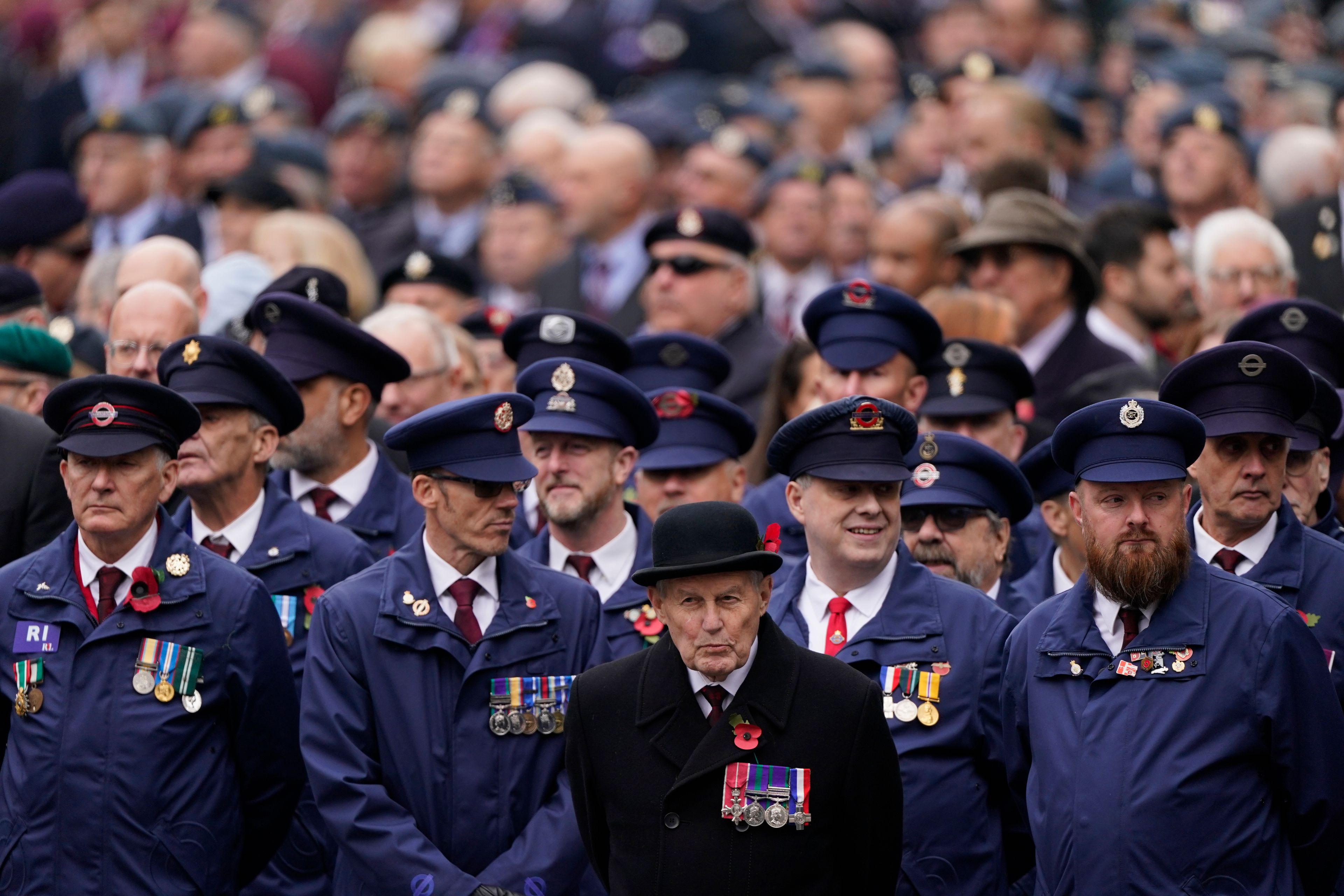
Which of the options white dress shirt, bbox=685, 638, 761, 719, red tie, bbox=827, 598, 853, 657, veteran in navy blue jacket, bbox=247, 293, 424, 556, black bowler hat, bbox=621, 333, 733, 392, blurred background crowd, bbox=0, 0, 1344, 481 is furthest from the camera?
blurred background crowd, bbox=0, 0, 1344, 481

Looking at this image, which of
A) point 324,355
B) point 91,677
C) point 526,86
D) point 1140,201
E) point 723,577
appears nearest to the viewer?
point 723,577

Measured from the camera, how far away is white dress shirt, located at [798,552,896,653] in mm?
7066

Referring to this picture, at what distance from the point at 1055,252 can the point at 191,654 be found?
5921 millimetres

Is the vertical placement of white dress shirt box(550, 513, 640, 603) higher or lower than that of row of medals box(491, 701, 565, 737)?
higher

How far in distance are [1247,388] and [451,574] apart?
9.46 feet

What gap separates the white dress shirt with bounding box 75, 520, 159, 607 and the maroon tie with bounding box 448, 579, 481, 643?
1.07 meters

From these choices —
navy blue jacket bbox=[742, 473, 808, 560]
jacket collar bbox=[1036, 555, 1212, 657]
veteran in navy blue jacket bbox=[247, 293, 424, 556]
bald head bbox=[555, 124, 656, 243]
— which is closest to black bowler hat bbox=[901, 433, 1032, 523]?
navy blue jacket bbox=[742, 473, 808, 560]

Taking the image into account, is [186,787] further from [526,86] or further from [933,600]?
[526,86]

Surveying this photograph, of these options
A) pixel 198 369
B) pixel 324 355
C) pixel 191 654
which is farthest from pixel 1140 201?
pixel 191 654

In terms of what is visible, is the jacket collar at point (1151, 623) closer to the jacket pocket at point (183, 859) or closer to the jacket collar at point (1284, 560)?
the jacket collar at point (1284, 560)

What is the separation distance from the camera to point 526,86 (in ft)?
56.9

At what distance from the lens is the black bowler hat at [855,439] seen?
701cm

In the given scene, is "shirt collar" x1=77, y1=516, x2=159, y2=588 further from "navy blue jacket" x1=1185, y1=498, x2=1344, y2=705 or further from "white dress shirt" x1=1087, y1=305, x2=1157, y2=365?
"white dress shirt" x1=1087, y1=305, x2=1157, y2=365

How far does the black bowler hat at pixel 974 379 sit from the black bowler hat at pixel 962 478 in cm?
A: 90
